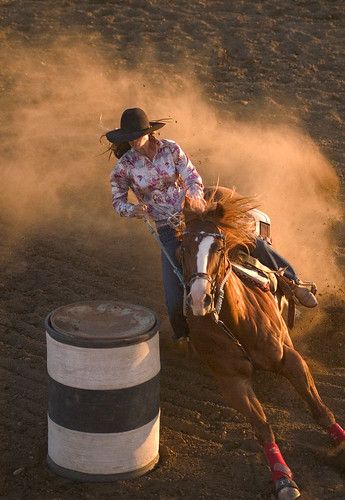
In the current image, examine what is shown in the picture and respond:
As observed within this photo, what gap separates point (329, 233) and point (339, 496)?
4620 millimetres

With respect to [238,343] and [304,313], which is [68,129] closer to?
[304,313]

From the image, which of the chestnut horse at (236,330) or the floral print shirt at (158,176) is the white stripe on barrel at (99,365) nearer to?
the chestnut horse at (236,330)

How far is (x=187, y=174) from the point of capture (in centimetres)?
605

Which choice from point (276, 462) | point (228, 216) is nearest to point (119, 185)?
point (228, 216)

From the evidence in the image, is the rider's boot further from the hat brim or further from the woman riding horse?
the hat brim

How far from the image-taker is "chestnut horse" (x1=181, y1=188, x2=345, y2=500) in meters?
4.98

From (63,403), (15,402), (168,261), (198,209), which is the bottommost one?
(15,402)

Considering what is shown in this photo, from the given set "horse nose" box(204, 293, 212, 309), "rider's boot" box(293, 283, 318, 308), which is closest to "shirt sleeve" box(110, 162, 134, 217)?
"horse nose" box(204, 293, 212, 309)

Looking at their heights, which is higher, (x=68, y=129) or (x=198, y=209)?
(x=198, y=209)

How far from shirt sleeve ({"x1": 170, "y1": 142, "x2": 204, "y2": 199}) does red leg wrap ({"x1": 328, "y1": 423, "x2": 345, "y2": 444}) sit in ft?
6.10

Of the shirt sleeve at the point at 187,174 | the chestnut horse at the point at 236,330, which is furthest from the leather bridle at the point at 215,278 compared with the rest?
the shirt sleeve at the point at 187,174

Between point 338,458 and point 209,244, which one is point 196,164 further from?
point 338,458

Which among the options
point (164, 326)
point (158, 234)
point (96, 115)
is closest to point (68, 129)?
point (96, 115)

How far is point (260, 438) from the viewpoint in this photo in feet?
17.2
